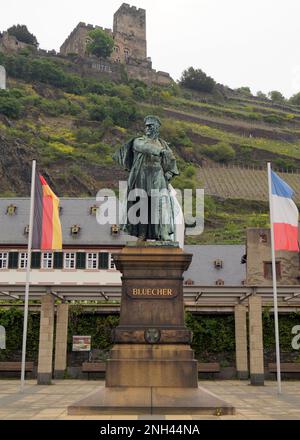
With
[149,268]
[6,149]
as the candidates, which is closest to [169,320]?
[149,268]

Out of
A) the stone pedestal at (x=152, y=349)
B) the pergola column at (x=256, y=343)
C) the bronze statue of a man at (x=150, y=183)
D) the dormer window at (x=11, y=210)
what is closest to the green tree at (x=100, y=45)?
the dormer window at (x=11, y=210)

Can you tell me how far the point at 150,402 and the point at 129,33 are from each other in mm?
150964

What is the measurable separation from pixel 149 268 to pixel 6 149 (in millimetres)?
75322

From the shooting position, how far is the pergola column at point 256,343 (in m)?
20.1

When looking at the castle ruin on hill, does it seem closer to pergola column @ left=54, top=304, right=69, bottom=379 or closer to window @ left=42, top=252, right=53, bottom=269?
window @ left=42, top=252, right=53, bottom=269

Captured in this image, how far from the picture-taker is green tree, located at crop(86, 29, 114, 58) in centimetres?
13750

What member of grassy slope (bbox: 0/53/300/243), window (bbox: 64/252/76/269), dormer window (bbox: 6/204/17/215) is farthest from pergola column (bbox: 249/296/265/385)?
grassy slope (bbox: 0/53/300/243)

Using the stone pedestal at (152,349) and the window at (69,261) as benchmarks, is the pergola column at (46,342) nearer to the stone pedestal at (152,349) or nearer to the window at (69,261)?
the stone pedestal at (152,349)

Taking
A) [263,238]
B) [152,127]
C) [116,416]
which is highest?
[263,238]

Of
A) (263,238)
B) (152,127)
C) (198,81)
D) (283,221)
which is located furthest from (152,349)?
(198,81)

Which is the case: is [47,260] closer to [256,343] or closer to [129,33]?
[256,343]

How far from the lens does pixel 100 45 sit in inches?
5413

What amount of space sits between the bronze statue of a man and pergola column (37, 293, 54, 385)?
9.82 metres

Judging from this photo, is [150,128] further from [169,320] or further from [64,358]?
[64,358]
